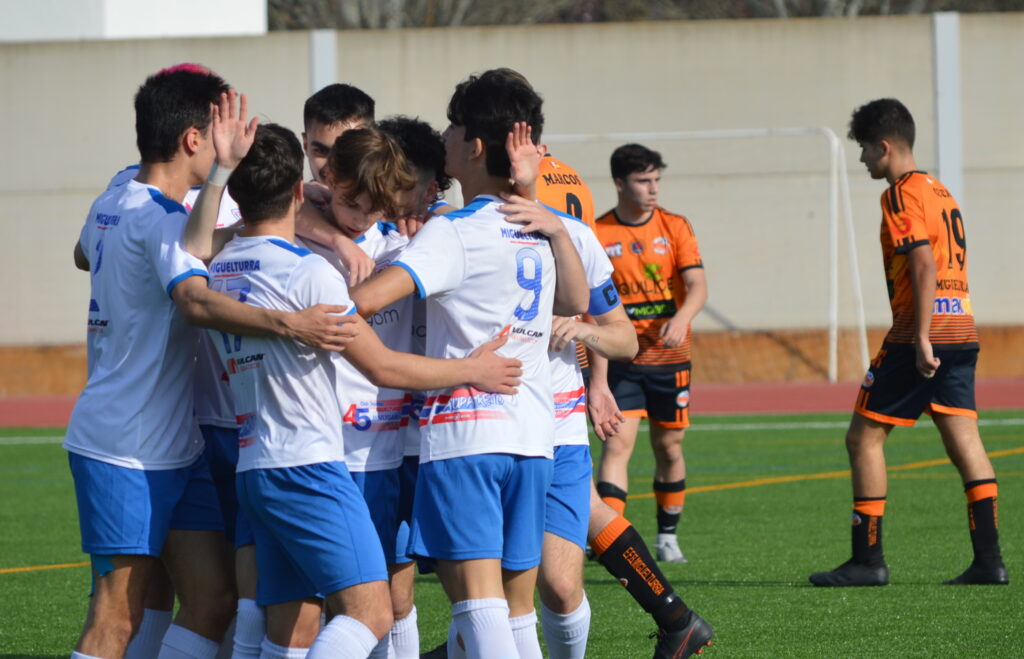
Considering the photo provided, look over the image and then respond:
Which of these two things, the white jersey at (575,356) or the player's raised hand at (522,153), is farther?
the white jersey at (575,356)

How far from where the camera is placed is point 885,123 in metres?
6.64

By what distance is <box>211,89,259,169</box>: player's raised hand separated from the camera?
367cm

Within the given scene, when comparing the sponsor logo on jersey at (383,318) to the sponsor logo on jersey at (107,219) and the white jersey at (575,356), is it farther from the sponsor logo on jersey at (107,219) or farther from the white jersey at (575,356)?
the sponsor logo on jersey at (107,219)

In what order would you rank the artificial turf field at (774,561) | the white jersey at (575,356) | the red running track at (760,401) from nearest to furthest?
the white jersey at (575,356) < the artificial turf field at (774,561) < the red running track at (760,401)

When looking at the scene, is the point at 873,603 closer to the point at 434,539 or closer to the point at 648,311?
the point at 648,311

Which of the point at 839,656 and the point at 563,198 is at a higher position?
the point at 563,198

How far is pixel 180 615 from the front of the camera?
4137 millimetres

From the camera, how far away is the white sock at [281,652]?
378 cm

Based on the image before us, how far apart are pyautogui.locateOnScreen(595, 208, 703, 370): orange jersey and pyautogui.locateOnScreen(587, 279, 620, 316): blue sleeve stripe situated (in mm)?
3571

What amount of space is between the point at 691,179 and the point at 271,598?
16473 mm

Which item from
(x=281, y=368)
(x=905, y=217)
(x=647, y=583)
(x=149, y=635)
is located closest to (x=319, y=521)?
(x=281, y=368)

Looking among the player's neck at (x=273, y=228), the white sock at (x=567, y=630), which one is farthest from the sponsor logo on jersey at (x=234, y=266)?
the white sock at (x=567, y=630)

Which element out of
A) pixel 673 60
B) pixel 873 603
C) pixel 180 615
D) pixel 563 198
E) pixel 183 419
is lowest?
pixel 873 603

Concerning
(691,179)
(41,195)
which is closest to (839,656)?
(691,179)
